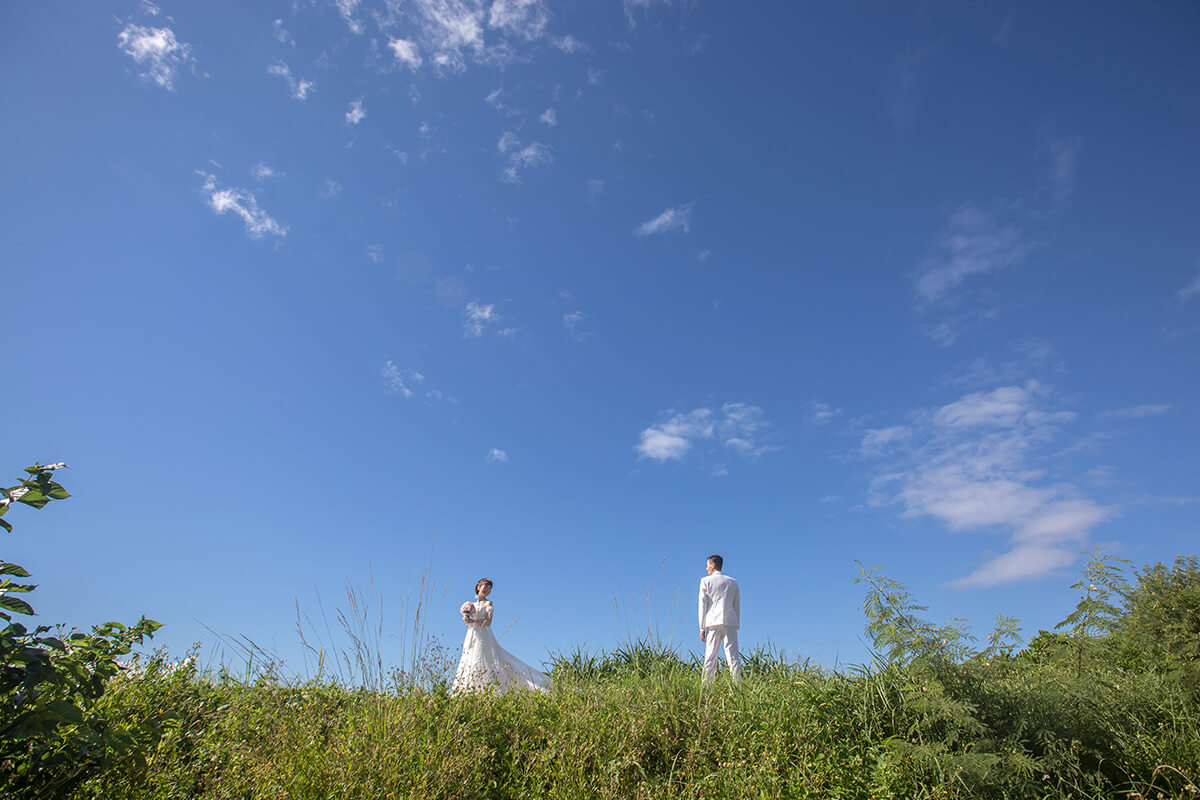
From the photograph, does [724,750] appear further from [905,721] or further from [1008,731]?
[1008,731]

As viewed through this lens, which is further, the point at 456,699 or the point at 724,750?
the point at 456,699

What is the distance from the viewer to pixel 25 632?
2553mm

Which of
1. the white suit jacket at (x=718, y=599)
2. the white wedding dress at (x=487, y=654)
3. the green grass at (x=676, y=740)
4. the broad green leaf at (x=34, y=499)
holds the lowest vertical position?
the green grass at (x=676, y=740)

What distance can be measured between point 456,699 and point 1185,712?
6.84 m

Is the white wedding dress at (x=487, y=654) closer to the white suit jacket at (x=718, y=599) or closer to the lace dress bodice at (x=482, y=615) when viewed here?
the lace dress bodice at (x=482, y=615)

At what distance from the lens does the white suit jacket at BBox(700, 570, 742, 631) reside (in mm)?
8977

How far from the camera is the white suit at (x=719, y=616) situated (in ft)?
29.2

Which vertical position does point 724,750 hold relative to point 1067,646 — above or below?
below

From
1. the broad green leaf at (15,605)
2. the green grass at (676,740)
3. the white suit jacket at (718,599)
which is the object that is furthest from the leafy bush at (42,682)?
the white suit jacket at (718,599)

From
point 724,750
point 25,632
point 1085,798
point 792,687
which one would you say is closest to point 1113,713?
point 1085,798

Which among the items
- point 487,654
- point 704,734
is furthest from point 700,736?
point 487,654

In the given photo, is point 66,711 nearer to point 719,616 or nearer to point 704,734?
point 704,734

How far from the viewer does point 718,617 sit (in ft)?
29.2

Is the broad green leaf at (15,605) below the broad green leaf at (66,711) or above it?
above
